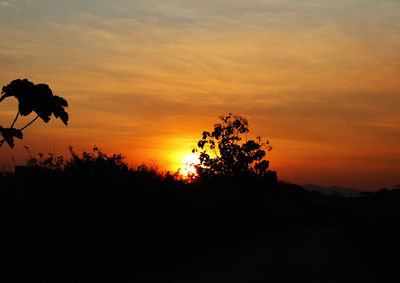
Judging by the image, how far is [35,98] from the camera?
7.11 m

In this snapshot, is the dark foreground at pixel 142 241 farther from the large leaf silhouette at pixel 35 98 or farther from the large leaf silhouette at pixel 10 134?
→ the large leaf silhouette at pixel 35 98

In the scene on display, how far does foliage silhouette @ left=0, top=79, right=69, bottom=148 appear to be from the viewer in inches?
279

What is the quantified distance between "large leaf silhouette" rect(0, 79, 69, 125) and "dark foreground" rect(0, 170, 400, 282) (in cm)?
371

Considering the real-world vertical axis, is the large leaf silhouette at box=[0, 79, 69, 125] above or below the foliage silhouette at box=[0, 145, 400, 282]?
above

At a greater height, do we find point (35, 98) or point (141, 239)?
point (35, 98)

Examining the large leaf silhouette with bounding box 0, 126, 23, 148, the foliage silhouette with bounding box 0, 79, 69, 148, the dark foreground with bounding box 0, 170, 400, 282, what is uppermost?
the foliage silhouette with bounding box 0, 79, 69, 148

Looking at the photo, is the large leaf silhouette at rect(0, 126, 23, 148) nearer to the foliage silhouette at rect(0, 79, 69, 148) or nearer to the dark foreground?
the foliage silhouette at rect(0, 79, 69, 148)

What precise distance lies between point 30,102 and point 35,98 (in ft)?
0.28

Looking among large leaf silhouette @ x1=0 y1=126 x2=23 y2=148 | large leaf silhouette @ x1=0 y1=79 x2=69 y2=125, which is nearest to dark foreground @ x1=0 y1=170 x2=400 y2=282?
large leaf silhouette @ x1=0 y1=126 x2=23 y2=148

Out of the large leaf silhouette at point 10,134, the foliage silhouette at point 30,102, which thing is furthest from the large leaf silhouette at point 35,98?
the large leaf silhouette at point 10,134

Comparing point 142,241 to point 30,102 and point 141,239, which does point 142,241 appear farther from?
point 30,102

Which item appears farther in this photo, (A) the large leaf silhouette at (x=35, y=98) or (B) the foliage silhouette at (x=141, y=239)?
(B) the foliage silhouette at (x=141, y=239)

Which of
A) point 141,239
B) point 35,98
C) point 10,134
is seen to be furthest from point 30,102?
point 141,239

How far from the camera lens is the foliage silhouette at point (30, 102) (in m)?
7.09
